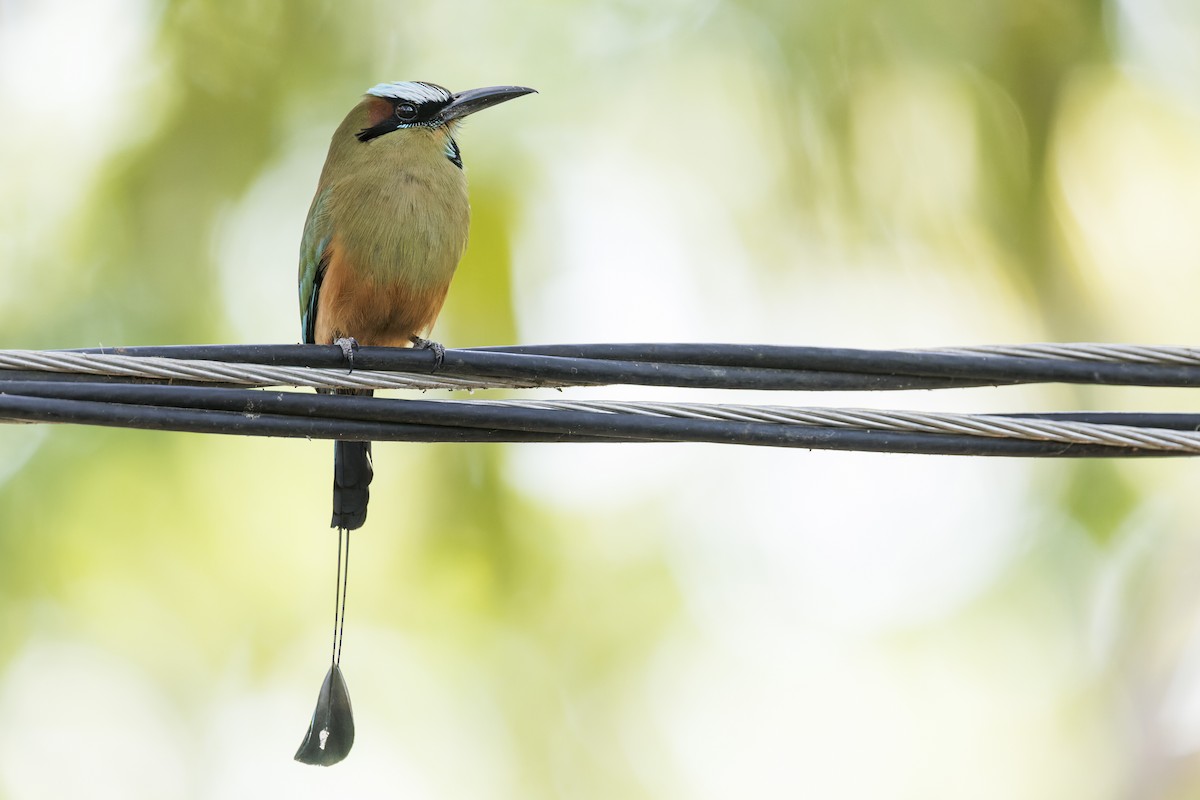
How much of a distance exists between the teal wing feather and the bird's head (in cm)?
38

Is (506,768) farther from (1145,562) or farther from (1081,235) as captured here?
(1081,235)

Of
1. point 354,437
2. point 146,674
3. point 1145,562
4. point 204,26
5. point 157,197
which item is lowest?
point 146,674

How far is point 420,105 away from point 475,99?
213mm

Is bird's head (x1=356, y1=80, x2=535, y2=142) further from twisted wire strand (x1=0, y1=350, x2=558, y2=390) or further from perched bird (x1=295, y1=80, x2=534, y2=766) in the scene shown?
twisted wire strand (x1=0, y1=350, x2=558, y2=390)

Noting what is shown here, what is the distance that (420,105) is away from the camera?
4395 mm

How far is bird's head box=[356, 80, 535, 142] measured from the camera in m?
4.38

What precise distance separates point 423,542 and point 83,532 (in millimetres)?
1989

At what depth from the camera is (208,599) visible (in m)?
7.22

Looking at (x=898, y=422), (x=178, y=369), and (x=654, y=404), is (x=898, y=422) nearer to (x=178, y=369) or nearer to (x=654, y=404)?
(x=654, y=404)

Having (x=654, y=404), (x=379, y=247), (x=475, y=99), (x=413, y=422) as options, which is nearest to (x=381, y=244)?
(x=379, y=247)

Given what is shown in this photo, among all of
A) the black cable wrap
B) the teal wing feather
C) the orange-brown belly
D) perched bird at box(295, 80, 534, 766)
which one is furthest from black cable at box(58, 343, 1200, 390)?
the teal wing feather

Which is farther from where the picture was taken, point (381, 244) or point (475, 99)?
point (475, 99)

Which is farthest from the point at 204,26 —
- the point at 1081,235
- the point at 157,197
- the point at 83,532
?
the point at 1081,235

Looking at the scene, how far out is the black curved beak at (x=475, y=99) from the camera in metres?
4.44
